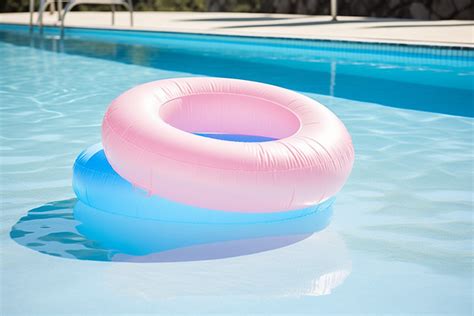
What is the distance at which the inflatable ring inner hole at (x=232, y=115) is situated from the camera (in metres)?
3.36

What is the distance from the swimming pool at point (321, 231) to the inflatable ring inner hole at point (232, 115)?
1.45 feet

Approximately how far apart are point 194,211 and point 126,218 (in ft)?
0.97

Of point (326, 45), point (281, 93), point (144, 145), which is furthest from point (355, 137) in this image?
point (326, 45)

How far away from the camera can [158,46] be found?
1079cm

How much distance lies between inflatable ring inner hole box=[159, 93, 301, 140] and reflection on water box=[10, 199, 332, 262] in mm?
460

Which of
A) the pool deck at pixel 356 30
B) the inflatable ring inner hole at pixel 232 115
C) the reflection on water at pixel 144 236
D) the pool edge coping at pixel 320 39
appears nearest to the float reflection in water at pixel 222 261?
the reflection on water at pixel 144 236

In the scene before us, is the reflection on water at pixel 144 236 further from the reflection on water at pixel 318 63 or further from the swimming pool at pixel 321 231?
the reflection on water at pixel 318 63

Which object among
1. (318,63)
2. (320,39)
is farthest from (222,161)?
(320,39)

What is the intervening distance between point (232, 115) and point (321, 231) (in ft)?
2.47

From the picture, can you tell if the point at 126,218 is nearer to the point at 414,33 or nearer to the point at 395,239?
the point at 395,239

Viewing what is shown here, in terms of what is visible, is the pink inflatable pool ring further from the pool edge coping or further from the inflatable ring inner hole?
the pool edge coping

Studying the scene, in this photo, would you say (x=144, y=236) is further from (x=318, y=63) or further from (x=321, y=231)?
(x=318, y=63)

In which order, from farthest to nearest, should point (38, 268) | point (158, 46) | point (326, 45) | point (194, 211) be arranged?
1. point (158, 46)
2. point (326, 45)
3. point (194, 211)
4. point (38, 268)

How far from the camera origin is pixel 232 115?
11.4ft
